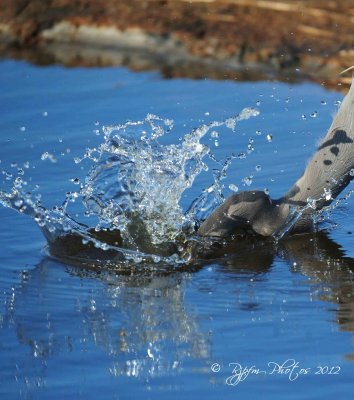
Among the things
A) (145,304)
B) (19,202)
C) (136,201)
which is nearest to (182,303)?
(145,304)

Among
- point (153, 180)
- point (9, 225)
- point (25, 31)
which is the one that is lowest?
point (25, 31)

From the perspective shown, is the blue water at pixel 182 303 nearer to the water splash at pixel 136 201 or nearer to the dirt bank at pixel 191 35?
the water splash at pixel 136 201

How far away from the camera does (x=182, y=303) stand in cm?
613

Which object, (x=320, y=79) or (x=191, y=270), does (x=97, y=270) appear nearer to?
(x=191, y=270)

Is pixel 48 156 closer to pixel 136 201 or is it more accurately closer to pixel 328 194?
pixel 136 201

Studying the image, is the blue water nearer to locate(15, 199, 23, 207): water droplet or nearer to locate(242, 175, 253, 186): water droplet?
locate(242, 175, 253, 186): water droplet

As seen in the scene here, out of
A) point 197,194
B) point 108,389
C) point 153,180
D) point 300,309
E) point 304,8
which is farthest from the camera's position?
point 304,8

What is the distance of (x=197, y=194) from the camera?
25.7 feet

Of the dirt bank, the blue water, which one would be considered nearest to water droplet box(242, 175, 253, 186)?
the blue water

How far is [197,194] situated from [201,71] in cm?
345

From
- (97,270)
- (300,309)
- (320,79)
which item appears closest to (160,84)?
(320,79)

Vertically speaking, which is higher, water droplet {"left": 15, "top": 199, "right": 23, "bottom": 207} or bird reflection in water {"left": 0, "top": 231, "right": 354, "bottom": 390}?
bird reflection in water {"left": 0, "top": 231, "right": 354, "bottom": 390}

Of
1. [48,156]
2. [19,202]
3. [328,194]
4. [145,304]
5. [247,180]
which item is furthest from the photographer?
[48,156]

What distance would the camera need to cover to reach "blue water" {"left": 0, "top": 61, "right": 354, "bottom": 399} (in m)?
5.16
